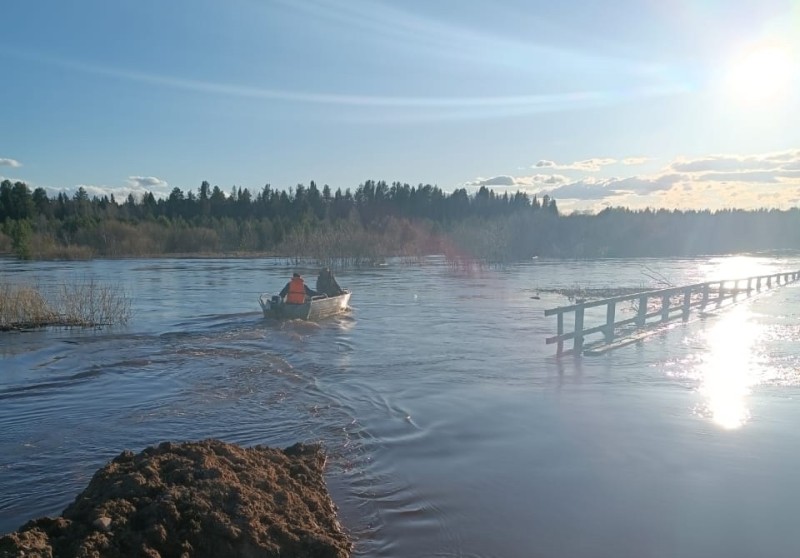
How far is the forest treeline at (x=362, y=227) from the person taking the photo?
79.3m

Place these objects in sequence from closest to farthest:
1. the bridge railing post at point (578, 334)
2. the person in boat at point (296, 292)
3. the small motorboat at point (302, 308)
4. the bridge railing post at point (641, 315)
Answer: the bridge railing post at point (578, 334)
the bridge railing post at point (641, 315)
the small motorboat at point (302, 308)
the person in boat at point (296, 292)

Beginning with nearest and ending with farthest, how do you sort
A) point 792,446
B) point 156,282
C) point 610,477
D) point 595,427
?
1. point 610,477
2. point 792,446
3. point 595,427
4. point 156,282

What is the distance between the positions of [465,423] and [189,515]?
6121 mm

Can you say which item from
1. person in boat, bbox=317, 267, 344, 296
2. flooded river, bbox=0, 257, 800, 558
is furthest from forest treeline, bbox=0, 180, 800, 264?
flooded river, bbox=0, 257, 800, 558

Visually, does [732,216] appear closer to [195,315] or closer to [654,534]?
[195,315]

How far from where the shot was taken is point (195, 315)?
27078mm

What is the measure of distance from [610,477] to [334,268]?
191 feet

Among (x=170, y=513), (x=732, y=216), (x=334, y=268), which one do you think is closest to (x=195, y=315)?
(x=170, y=513)

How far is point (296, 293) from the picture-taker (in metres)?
24.3

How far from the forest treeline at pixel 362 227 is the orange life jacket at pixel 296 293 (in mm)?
43129

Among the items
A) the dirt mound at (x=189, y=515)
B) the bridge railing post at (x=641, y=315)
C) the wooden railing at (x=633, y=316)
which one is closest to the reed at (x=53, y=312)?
the wooden railing at (x=633, y=316)

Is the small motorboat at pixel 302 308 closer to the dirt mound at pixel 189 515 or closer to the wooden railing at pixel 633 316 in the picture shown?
the wooden railing at pixel 633 316

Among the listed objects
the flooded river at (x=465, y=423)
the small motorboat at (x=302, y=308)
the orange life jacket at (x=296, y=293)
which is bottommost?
the flooded river at (x=465, y=423)

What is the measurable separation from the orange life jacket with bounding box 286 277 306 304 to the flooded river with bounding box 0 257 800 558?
2.51m
